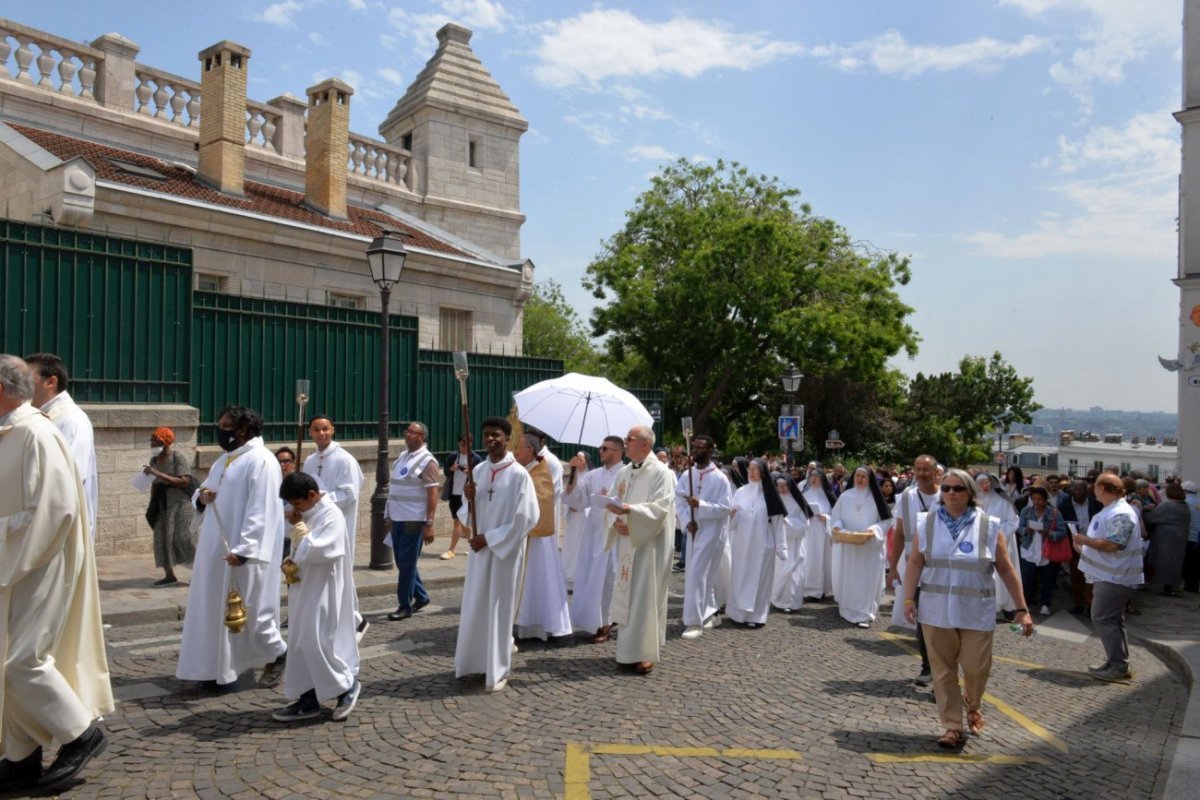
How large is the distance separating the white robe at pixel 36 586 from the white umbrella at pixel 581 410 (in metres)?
5.10

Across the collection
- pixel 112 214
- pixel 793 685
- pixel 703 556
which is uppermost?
pixel 112 214

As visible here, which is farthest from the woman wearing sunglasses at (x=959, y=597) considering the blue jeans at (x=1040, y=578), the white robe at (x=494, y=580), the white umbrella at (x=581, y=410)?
the blue jeans at (x=1040, y=578)

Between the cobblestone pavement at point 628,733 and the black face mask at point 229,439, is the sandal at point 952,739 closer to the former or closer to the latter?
the cobblestone pavement at point 628,733

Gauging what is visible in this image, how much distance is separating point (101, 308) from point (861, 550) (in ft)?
31.7

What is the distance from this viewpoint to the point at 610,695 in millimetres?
6516

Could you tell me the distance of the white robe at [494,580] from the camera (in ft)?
21.4

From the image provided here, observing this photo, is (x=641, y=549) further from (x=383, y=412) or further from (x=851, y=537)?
(x=383, y=412)

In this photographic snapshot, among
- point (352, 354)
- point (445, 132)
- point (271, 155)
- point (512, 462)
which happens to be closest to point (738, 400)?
point (445, 132)

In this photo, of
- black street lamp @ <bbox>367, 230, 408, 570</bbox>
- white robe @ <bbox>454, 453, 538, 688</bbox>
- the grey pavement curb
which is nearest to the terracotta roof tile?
black street lamp @ <bbox>367, 230, 408, 570</bbox>

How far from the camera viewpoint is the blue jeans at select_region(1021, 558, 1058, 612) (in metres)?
11.6

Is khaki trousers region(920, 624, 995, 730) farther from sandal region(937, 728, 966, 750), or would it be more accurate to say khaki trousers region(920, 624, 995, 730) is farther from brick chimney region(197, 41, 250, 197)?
brick chimney region(197, 41, 250, 197)

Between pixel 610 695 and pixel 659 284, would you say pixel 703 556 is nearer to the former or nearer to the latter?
pixel 610 695

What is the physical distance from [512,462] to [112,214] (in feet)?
36.1

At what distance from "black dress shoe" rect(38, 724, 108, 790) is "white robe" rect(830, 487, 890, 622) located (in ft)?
25.6
